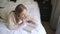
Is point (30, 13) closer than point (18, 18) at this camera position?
No

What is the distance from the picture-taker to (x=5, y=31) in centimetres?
195

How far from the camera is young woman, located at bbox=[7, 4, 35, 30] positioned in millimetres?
1980

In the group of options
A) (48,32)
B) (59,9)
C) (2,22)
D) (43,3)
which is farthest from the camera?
(43,3)

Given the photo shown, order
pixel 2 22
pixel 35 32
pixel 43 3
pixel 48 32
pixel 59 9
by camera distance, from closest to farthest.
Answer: pixel 35 32, pixel 2 22, pixel 59 9, pixel 48 32, pixel 43 3

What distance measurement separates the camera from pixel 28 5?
273cm

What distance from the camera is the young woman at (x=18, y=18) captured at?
6.50 ft

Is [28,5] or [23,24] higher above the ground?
[28,5]

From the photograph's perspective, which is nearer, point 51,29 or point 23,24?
point 23,24

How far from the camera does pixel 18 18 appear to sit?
203 cm

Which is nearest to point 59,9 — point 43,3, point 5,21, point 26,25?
point 43,3

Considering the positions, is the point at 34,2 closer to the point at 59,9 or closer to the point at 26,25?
the point at 59,9

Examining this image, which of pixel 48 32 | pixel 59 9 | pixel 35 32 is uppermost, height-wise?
pixel 59 9

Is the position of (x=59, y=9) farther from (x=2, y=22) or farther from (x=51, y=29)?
(x=2, y=22)

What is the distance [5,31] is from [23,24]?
27cm
